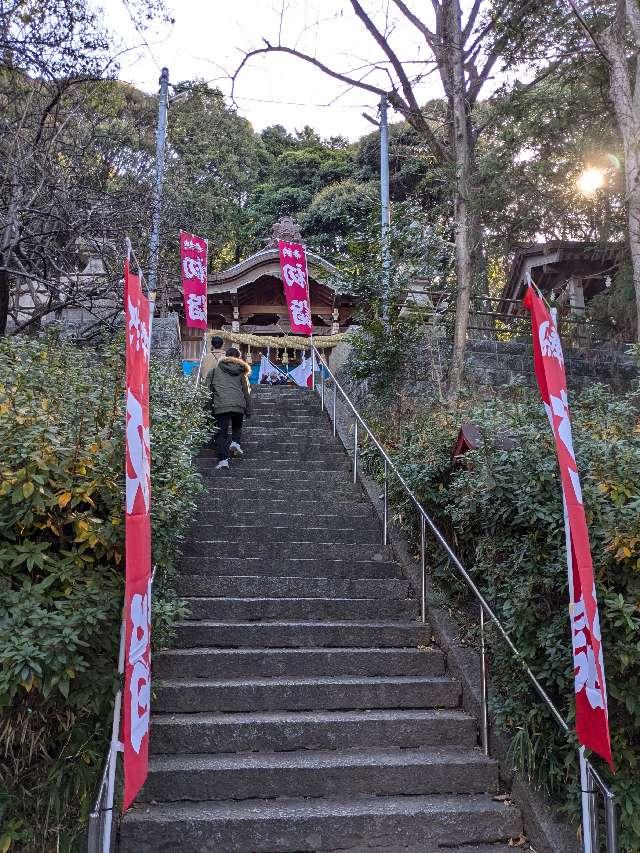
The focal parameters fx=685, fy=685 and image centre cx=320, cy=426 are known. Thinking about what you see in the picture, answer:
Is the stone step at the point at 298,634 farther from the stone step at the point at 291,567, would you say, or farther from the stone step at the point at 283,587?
the stone step at the point at 291,567

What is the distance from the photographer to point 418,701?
185 inches

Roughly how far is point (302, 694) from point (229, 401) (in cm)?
460

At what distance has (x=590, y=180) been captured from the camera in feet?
37.5

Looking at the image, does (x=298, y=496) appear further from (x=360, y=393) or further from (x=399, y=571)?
(x=360, y=393)

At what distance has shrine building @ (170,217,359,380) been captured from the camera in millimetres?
18641

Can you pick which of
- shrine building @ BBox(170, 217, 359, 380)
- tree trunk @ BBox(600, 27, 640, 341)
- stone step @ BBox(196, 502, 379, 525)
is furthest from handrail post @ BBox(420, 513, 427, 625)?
shrine building @ BBox(170, 217, 359, 380)

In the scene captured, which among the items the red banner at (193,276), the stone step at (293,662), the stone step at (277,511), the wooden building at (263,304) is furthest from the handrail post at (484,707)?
the wooden building at (263,304)

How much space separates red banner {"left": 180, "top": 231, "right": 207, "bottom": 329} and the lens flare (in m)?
7.51

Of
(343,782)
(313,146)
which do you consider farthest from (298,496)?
(313,146)

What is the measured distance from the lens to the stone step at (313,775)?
384 centimetres

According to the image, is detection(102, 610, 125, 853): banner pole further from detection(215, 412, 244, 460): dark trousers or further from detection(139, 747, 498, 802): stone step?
detection(215, 412, 244, 460): dark trousers

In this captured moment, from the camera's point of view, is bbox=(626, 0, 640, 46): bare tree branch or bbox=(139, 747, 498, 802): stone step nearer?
bbox=(139, 747, 498, 802): stone step

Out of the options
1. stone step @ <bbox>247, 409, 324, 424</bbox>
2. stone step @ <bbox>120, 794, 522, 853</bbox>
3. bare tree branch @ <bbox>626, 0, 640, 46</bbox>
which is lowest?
stone step @ <bbox>120, 794, 522, 853</bbox>

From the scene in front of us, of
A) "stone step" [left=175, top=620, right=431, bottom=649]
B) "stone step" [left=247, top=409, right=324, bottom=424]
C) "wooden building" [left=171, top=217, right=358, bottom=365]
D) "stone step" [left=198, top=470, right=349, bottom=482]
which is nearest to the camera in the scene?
"stone step" [left=175, top=620, right=431, bottom=649]
